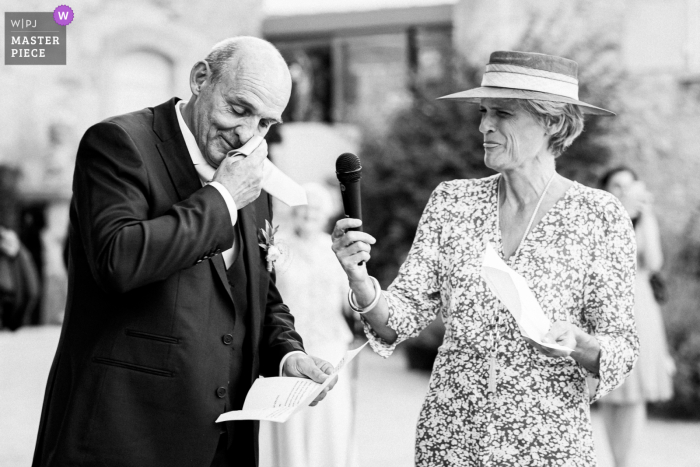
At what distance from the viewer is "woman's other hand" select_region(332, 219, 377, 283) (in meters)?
2.49

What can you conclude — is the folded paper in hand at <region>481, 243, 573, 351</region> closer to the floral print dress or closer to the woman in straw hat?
the woman in straw hat

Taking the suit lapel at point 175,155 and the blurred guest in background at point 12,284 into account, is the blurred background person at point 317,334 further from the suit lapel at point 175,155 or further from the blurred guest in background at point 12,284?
the suit lapel at point 175,155

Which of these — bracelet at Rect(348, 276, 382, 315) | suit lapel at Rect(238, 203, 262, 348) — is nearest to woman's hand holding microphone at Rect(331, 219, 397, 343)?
bracelet at Rect(348, 276, 382, 315)

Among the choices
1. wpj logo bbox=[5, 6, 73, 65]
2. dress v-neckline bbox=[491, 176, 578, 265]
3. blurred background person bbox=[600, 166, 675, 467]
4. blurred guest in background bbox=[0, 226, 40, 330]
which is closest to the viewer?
dress v-neckline bbox=[491, 176, 578, 265]

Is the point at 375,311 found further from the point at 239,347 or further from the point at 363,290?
the point at 239,347

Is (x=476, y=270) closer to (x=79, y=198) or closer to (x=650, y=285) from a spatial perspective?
(x=79, y=198)

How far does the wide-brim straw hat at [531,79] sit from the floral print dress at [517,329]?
0.32 m

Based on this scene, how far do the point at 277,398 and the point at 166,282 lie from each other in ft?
1.42

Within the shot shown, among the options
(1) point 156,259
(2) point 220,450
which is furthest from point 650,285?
(1) point 156,259

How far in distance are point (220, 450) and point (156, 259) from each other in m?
0.68

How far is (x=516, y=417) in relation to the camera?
8.79 feet

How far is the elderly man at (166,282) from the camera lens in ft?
7.14

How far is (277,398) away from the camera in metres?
2.38

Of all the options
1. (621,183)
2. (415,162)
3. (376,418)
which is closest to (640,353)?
(621,183)
